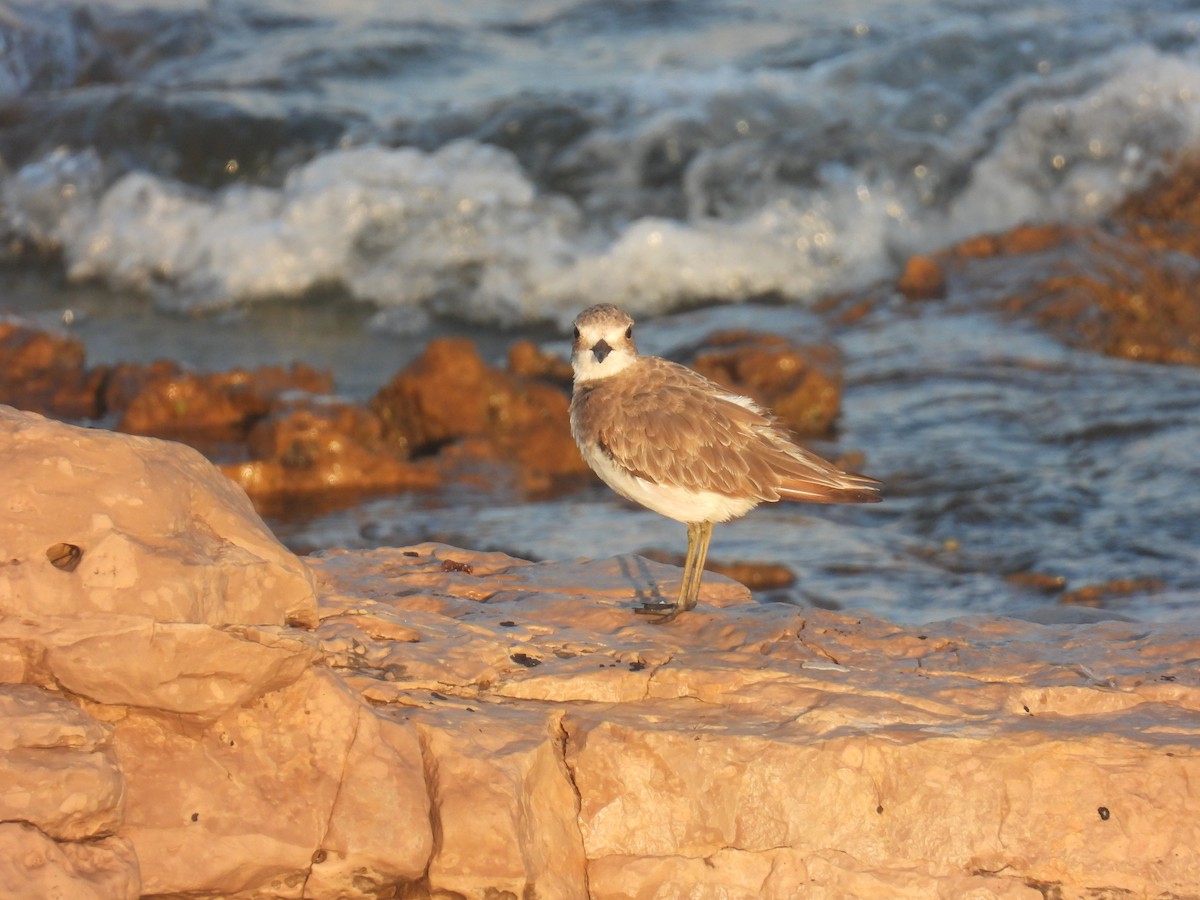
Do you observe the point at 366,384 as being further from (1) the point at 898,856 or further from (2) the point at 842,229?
(1) the point at 898,856

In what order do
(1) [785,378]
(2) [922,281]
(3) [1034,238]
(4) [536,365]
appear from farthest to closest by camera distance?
(3) [1034,238] → (2) [922,281] → (4) [536,365] → (1) [785,378]

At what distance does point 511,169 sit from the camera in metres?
18.0

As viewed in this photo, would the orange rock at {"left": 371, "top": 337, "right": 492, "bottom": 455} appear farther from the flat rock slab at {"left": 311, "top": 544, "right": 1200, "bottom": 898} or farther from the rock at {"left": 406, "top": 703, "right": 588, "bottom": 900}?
the rock at {"left": 406, "top": 703, "right": 588, "bottom": 900}

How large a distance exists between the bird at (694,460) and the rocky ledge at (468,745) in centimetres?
84

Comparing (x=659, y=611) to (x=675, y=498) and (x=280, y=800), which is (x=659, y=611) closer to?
(x=675, y=498)

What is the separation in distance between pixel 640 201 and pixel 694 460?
11.9m

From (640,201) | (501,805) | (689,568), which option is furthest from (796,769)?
(640,201)

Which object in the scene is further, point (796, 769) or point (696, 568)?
point (696, 568)

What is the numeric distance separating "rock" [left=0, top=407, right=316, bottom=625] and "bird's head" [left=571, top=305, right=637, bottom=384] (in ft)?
7.65

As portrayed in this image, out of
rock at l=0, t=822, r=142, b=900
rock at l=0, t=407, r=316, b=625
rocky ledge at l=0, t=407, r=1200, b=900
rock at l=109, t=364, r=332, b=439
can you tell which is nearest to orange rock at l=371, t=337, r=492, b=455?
rock at l=109, t=364, r=332, b=439

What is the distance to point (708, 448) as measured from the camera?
6.16 m

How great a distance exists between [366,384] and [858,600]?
6.16m

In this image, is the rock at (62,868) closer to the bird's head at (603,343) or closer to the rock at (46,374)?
the bird's head at (603,343)

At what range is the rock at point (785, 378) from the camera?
11719mm
